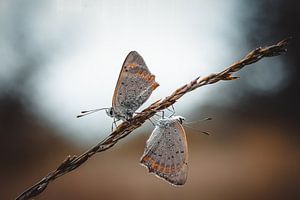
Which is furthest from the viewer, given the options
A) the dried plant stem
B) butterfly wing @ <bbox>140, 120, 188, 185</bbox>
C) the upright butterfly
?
butterfly wing @ <bbox>140, 120, 188, 185</bbox>

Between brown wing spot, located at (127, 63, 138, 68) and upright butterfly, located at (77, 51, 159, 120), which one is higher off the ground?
brown wing spot, located at (127, 63, 138, 68)

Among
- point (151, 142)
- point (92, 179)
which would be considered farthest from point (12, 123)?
point (151, 142)

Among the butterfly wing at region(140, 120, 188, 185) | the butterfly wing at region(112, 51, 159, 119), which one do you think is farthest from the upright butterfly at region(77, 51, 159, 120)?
the butterfly wing at region(140, 120, 188, 185)

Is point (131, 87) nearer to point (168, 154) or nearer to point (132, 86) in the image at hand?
point (132, 86)

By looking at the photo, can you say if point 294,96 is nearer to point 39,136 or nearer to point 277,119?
point 277,119

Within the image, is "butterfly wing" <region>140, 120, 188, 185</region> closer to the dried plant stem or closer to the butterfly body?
the butterfly body

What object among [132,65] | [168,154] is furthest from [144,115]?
[168,154]
